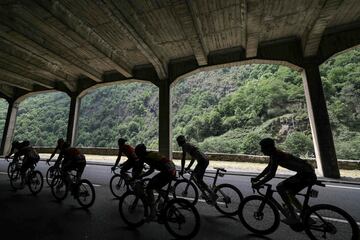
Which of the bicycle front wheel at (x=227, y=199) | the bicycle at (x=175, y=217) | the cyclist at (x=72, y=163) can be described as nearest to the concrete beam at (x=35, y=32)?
the cyclist at (x=72, y=163)

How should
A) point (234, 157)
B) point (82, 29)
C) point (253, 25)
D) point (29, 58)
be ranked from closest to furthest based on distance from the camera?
point (82, 29) → point (253, 25) → point (29, 58) → point (234, 157)

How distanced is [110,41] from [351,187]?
41.9ft

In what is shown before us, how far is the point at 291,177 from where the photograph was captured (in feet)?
12.7

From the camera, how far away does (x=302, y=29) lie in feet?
34.0

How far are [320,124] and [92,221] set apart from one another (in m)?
11.0

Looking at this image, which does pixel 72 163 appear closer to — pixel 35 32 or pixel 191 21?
pixel 191 21

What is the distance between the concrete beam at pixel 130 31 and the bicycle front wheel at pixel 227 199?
7242 millimetres

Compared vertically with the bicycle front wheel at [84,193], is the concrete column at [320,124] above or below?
above

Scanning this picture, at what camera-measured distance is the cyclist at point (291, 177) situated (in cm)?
373

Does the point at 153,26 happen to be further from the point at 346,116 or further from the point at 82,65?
the point at 346,116

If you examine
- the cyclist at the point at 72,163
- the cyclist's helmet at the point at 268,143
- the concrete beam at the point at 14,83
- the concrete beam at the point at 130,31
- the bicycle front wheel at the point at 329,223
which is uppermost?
the concrete beam at the point at 14,83

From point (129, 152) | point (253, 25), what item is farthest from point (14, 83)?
point (253, 25)

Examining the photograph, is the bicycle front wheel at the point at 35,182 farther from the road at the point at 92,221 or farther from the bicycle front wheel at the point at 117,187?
the bicycle front wheel at the point at 117,187

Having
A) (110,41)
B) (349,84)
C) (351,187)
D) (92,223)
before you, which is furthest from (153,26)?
(349,84)
